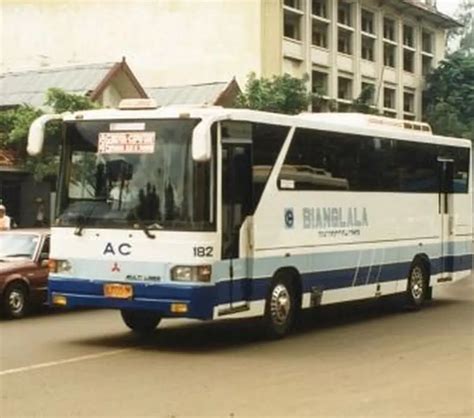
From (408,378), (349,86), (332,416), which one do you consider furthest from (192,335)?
(349,86)

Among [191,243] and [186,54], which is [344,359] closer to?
[191,243]

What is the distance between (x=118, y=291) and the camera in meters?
12.1

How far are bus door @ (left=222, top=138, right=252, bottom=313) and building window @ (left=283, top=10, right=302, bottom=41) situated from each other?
36923mm

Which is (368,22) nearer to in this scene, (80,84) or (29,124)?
(80,84)

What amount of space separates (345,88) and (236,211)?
42.1 meters

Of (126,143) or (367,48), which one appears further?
(367,48)

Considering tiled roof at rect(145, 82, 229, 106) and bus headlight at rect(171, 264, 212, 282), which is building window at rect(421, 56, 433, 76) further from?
bus headlight at rect(171, 264, 212, 282)

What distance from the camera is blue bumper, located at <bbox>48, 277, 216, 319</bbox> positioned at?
11719mm

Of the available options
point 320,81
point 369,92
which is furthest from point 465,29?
point 369,92

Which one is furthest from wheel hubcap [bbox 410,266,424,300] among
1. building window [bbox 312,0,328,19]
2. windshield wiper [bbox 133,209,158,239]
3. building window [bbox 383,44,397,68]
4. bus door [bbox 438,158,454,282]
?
building window [bbox 383,44,397,68]

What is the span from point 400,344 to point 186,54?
3608 cm

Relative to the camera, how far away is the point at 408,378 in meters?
10.0

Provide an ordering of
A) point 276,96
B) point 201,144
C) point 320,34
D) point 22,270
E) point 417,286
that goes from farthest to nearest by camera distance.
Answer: point 320,34
point 276,96
point 417,286
point 22,270
point 201,144

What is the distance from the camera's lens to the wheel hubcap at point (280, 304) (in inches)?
514
